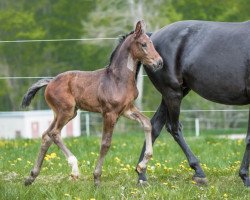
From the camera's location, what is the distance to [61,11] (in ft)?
93.2

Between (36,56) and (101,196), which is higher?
(101,196)

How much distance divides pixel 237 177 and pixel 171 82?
133 cm

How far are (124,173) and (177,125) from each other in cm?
87

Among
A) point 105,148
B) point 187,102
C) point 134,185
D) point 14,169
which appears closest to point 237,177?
point 134,185

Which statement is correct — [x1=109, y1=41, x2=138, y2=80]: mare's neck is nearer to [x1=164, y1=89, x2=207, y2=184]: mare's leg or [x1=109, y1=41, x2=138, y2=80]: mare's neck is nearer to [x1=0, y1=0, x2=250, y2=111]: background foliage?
[x1=164, y1=89, x2=207, y2=184]: mare's leg

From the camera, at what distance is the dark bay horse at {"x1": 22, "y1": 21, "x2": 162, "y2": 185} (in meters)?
7.04

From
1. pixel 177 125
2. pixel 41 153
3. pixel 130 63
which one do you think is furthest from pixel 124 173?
pixel 130 63

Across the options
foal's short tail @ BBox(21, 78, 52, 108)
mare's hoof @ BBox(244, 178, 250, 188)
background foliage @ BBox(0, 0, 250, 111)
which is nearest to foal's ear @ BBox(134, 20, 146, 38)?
foal's short tail @ BBox(21, 78, 52, 108)

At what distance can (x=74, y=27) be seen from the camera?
27734 millimetres

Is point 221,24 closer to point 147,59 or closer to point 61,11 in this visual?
point 147,59

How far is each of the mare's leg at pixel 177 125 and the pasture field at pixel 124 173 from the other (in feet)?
0.45

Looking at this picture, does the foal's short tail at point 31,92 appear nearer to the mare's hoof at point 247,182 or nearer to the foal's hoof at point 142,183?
the foal's hoof at point 142,183

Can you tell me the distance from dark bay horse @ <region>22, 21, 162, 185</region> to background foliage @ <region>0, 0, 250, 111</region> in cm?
1514

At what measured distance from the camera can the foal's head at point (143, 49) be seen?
7023 mm
